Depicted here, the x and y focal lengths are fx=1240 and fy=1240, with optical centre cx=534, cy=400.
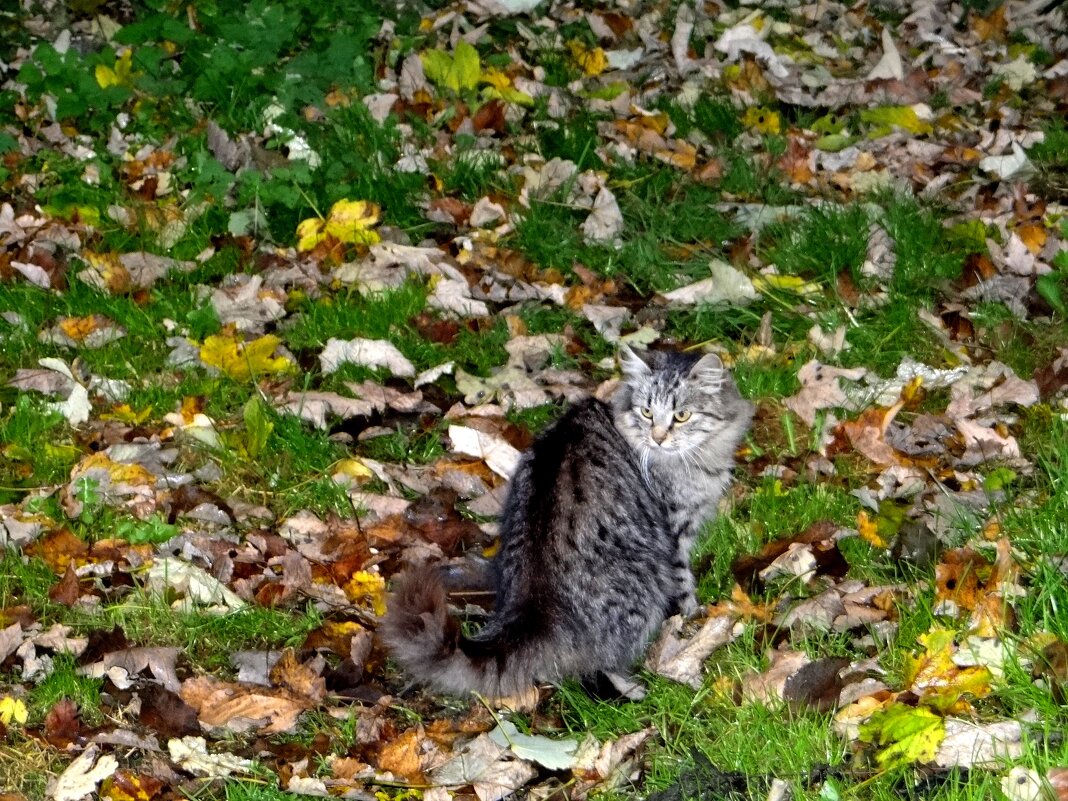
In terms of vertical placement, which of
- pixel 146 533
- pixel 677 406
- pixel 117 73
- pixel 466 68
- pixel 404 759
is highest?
pixel 117 73

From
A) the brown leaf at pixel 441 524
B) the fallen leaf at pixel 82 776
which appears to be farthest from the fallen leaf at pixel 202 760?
the brown leaf at pixel 441 524

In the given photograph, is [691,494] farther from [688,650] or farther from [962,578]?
[962,578]

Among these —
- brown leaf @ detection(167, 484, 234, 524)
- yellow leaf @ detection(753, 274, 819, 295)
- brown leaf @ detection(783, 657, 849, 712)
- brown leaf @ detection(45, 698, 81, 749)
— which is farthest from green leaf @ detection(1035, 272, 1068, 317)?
brown leaf @ detection(45, 698, 81, 749)

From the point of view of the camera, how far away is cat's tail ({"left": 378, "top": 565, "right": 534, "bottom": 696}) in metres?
3.86

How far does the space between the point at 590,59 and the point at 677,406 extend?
4.07 meters

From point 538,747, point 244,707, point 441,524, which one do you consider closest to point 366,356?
point 441,524

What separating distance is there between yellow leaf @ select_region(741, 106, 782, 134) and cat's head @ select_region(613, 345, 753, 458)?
291 centimetres

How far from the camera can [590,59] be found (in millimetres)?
8297

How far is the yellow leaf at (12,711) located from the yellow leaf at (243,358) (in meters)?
2.04

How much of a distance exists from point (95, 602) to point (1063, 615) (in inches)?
129

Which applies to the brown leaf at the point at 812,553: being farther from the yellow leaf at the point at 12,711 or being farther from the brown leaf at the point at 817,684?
the yellow leaf at the point at 12,711

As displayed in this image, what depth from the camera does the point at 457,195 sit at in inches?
278

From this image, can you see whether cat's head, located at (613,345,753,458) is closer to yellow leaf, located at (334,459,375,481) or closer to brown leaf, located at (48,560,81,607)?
yellow leaf, located at (334,459,375,481)

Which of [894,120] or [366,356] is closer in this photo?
[366,356]
